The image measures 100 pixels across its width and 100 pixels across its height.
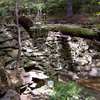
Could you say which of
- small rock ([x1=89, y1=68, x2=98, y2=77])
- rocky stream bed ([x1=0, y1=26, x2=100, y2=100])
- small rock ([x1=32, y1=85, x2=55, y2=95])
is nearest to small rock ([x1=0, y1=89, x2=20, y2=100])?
rocky stream bed ([x1=0, y1=26, x2=100, y2=100])

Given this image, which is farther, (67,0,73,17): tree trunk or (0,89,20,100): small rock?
(67,0,73,17): tree trunk

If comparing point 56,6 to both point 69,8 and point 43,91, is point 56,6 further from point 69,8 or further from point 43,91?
point 43,91

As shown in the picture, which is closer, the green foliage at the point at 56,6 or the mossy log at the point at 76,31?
the mossy log at the point at 76,31

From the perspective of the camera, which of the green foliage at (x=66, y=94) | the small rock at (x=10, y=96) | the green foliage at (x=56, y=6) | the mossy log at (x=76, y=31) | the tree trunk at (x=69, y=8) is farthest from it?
the green foliage at (x=56, y=6)

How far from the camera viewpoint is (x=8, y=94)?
657 cm

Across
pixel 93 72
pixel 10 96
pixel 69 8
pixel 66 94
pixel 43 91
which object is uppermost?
pixel 69 8

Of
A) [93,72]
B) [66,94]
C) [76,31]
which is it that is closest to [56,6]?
[76,31]

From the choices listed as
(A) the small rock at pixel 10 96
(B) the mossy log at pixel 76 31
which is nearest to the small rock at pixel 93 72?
(B) the mossy log at pixel 76 31

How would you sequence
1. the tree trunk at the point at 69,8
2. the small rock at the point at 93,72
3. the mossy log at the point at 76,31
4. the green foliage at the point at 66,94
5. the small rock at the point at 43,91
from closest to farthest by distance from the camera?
the green foliage at the point at 66,94, the small rock at the point at 43,91, the small rock at the point at 93,72, the mossy log at the point at 76,31, the tree trunk at the point at 69,8

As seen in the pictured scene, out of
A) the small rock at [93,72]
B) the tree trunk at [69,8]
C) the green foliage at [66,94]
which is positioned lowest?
the small rock at [93,72]

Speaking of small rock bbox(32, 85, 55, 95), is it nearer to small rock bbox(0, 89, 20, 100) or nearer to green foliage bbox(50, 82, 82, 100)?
green foliage bbox(50, 82, 82, 100)

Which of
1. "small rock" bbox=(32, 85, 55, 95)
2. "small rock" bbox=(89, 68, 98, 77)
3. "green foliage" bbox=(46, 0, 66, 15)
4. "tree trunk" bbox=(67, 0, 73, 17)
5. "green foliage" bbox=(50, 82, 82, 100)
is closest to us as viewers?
"green foliage" bbox=(50, 82, 82, 100)

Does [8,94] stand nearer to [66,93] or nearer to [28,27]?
[66,93]

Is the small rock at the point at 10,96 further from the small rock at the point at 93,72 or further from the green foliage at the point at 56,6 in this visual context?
the green foliage at the point at 56,6
